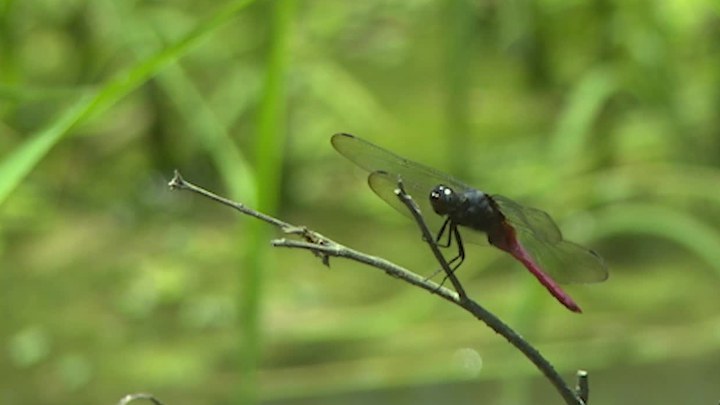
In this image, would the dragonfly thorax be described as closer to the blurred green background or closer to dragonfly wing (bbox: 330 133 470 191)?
dragonfly wing (bbox: 330 133 470 191)

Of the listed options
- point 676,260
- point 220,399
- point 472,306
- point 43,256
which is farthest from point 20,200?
point 472,306

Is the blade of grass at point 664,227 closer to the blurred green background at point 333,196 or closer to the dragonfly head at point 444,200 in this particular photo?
the blurred green background at point 333,196

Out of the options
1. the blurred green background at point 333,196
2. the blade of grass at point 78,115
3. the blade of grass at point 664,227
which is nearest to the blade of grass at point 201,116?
the blurred green background at point 333,196

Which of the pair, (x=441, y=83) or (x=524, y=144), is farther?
(x=441, y=83)

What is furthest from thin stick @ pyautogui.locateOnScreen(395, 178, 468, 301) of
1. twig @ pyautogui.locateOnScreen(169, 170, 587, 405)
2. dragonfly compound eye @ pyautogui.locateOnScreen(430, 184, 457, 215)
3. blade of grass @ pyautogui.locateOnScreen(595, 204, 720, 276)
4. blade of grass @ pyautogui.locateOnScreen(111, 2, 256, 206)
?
blade of grass @ pyautogui.locateOnScreen(595, 204, 720, 276)

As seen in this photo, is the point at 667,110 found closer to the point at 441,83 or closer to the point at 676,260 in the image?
the point at 676,260

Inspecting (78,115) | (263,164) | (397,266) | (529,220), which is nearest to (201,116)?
(263,164)

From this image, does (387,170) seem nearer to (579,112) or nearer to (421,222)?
(421,222)
